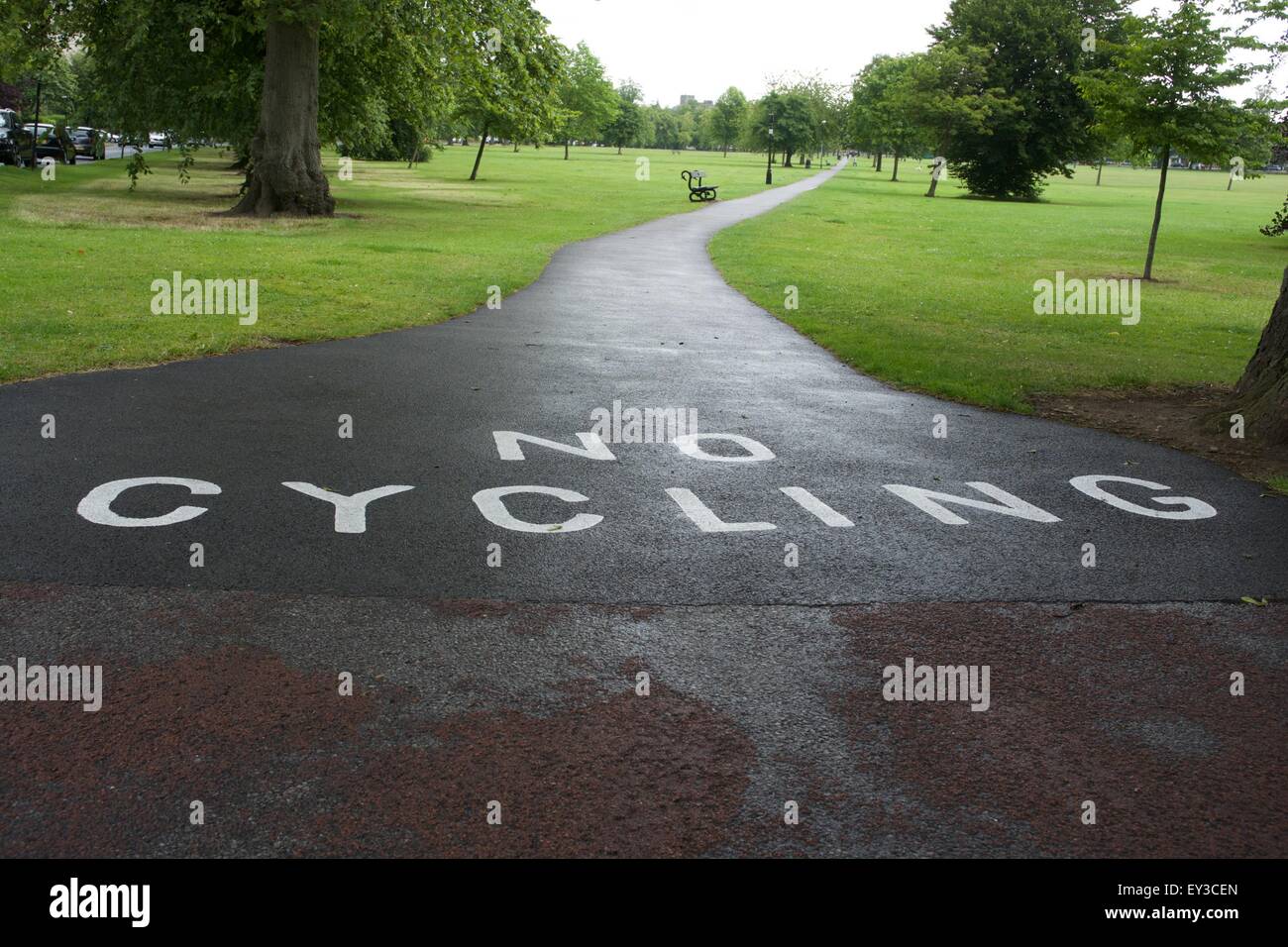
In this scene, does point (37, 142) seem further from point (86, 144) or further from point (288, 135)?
point (288, 135)

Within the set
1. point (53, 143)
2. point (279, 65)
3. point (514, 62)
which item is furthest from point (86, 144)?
point (514, 62)

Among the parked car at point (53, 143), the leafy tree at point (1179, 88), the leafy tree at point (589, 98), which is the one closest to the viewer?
the leafy tree at point (1179, 88)

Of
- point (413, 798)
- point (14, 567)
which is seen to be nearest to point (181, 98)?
point (14, 567)

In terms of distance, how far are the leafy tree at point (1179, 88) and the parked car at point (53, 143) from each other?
43078 millimetres

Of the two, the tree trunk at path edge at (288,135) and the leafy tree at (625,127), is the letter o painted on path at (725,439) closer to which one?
the tree trunk at path edge at (288,135)

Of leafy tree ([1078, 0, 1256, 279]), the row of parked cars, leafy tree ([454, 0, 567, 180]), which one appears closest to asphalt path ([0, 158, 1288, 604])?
leafy tree ([1078, 0, 1256, 279])

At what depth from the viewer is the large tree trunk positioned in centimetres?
913

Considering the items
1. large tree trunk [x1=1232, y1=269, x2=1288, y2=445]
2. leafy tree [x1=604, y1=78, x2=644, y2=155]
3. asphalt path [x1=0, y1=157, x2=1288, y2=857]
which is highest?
leafy tree [x1=604, y1=78, x2=644, y2=155]

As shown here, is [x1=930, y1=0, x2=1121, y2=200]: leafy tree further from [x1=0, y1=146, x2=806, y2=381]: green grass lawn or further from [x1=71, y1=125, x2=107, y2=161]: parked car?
Answer: [x1=71, y1=125, x2=107, y2=161]: parked car

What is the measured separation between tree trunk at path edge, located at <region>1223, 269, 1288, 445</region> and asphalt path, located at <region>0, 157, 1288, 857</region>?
92 cm

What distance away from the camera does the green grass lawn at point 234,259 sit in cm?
1210

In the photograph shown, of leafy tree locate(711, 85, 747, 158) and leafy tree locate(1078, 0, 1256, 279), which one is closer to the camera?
leafy tree locate(1078, 0, 1256, 279)

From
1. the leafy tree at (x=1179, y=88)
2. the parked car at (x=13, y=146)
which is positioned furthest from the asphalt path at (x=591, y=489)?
the parked car at (x=13, y=146)

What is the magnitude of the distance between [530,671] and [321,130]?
108ft
